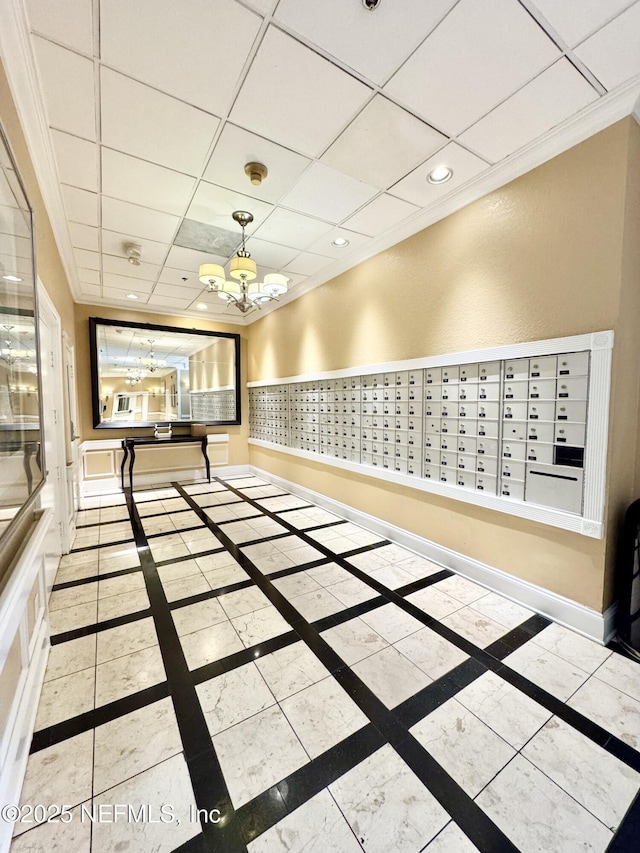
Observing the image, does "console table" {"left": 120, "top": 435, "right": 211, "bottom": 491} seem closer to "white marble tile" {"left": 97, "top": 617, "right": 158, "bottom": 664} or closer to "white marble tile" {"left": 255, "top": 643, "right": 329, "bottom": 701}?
"white marble tile" {"left": 97, "top": 617, "right": 158, "bottom": 664}

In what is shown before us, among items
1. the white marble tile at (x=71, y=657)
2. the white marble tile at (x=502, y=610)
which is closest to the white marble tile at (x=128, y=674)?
the white marble tile at (x=71, y=657)

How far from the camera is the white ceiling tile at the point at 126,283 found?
4105mm

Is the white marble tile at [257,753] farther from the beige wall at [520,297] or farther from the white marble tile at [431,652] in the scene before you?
the beige wall at [520,297]

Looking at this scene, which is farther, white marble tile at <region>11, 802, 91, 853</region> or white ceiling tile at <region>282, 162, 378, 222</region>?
white ceiling tile at <region>282, 162, 378, 222</region>

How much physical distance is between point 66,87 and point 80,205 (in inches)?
45.9

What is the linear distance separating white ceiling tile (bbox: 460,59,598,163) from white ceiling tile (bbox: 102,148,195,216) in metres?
1.95

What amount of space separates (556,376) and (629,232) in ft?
2.72

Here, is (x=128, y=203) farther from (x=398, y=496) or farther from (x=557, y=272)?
(x=398, y=496)

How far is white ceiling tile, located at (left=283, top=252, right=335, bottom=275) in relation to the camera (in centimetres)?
361

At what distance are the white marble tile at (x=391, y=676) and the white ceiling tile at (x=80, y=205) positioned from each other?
3.71 meters

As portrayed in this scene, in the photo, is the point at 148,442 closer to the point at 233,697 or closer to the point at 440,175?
the point at 233,697

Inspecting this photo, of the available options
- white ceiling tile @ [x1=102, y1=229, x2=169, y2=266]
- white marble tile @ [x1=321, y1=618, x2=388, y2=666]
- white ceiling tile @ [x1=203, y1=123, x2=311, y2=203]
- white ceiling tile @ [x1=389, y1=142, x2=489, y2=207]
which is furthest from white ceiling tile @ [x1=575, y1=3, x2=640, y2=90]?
white ceiling tile @ [x1=102, y1=229, x2=169, y2=266]

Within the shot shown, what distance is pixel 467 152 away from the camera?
6.90 ft

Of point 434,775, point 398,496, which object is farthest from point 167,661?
point 398,496
